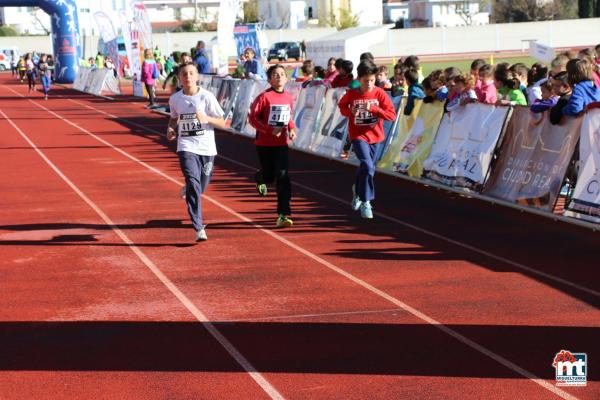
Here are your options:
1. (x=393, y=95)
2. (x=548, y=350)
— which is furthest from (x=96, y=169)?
(x=548, y=350)

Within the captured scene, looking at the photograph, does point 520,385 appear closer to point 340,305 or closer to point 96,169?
point 340,305

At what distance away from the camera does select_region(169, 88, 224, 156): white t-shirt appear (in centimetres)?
1167

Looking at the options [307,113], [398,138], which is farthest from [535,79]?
[307,113]

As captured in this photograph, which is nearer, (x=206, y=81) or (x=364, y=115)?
(x=364, y=115)

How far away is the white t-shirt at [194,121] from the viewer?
1167 centimetres

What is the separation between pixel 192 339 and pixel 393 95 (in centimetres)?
1033

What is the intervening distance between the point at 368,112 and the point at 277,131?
1251mm

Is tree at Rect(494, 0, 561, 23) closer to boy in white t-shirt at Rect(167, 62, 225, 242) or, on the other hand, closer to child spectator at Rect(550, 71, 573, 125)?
child spectator at Rect(550, 71, 573, 125)

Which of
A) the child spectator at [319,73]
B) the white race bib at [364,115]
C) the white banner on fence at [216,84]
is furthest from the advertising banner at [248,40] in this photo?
the white race bib at [364,115]

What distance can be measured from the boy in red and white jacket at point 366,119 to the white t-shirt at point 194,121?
6.79 ft

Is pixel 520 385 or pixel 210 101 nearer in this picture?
pixel 520 385

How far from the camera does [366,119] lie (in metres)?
13.1

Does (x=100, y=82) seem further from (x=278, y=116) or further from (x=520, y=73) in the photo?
(x=278, y=116)

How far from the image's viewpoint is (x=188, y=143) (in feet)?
38.4
